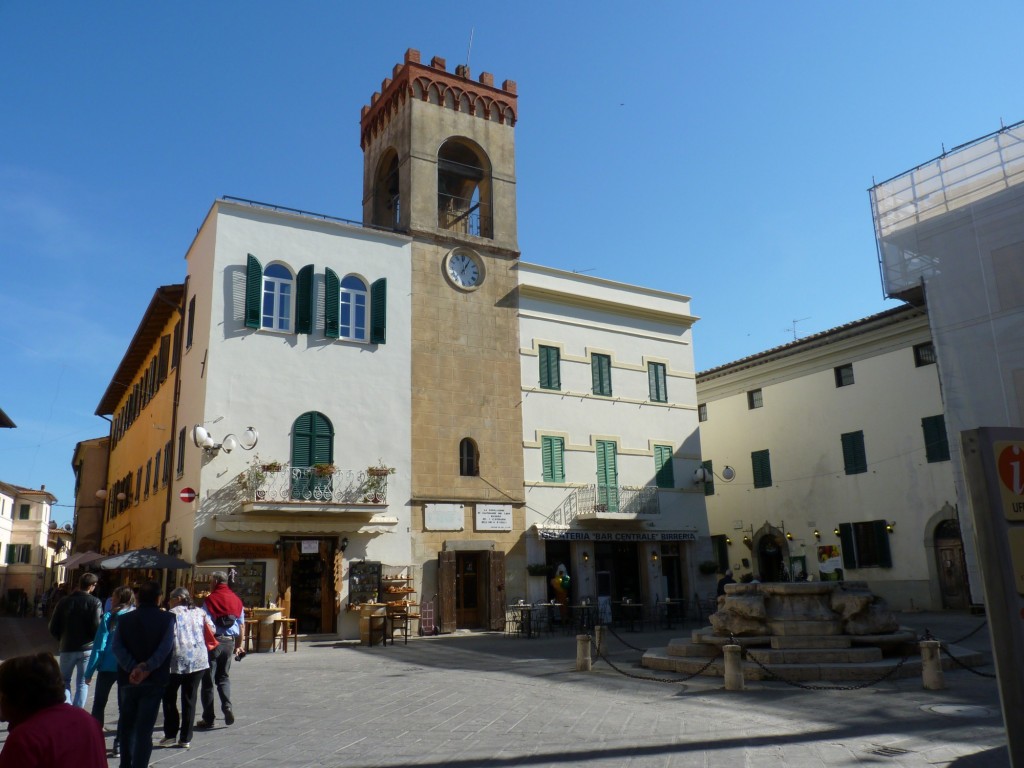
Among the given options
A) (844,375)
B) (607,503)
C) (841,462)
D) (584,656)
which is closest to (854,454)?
(841,462)

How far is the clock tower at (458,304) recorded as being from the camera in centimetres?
2361

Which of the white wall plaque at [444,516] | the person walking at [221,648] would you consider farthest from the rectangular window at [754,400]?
the person walking at [221,648]

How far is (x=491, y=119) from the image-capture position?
27.5 metres

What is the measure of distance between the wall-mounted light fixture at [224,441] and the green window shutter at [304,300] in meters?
3.00

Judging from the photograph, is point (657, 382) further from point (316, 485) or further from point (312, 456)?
point (316, 485)

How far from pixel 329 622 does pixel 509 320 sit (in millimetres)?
10115

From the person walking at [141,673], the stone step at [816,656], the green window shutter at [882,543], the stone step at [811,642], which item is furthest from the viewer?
the green window shutter at [882,543]

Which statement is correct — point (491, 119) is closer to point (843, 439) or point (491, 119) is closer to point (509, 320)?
point (509, 320)

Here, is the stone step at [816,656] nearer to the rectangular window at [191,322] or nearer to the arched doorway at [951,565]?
the arched doorway at [951,565]

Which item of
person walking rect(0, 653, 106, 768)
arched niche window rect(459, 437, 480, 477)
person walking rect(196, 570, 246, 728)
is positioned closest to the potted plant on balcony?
arched niche window rect(459, 437, 480, 477)

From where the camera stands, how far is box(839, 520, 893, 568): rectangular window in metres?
27.4

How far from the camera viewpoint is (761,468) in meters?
31.8

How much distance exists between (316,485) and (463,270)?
26.4ft

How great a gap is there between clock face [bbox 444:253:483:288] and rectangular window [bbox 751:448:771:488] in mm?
13201
